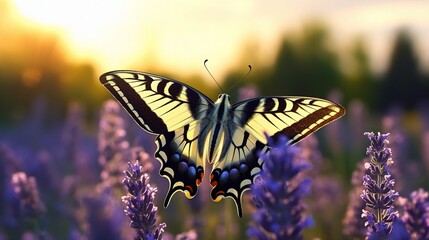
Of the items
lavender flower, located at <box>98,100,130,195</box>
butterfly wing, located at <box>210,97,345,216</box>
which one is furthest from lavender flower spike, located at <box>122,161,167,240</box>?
lavender flower, located at <box>98,100,130,195</box>

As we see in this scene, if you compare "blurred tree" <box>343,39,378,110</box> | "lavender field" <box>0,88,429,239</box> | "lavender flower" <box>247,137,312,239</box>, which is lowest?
"blurred tree" <box>343,39,378,110</box>

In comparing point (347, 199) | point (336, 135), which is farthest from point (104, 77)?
point (336, 135)

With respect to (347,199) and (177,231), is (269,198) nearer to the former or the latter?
(177,231)

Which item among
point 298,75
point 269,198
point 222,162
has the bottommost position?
point 298,75

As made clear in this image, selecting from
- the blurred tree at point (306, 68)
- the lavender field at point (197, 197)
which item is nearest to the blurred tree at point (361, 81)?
the blurred tree at point (306, 68)

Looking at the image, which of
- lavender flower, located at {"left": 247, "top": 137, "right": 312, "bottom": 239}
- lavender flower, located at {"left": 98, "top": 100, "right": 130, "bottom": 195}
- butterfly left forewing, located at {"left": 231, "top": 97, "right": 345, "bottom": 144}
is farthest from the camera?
lavender flower, located at {"left": 98, "top": 100, "right": 130, "bottom": 195}

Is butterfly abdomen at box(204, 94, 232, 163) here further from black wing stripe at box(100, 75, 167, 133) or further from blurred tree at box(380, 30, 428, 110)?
blurred tree at box(380, 30, 428, 110)

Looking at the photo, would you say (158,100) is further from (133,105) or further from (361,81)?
(361,81)
